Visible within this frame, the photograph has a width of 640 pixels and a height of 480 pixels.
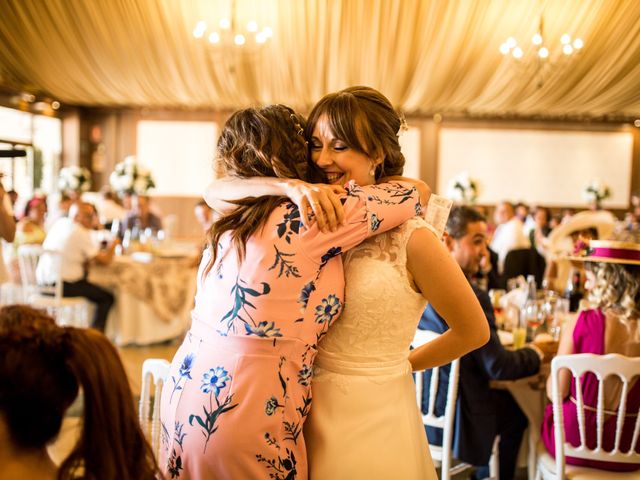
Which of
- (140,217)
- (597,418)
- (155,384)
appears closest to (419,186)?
(155,384)

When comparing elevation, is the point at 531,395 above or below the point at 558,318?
below

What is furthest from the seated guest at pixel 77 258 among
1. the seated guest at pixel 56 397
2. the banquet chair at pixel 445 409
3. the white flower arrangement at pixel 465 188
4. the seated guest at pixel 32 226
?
the white flower arrangement at pixel 465 188

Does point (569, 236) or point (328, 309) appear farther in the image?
point (569, 236)

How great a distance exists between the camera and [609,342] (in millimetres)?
2527

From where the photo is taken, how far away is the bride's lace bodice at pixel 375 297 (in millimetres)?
1556

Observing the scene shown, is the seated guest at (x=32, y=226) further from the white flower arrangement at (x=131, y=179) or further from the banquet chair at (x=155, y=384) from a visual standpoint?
the banquet chair at (x=155, y=384)

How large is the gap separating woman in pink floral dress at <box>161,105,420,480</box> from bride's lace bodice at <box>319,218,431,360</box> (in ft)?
0.20

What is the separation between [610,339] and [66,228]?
Answer: 4.91 meters

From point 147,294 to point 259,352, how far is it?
211 inches

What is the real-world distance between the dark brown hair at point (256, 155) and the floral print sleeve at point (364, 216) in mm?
124

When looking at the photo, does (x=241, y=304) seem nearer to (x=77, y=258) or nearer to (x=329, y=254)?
(x=329, y=254)

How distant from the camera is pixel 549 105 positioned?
13.6 meters

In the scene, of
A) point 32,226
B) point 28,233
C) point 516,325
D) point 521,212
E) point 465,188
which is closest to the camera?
point 516,325

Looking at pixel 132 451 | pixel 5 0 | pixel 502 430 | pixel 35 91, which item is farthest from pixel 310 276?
pixel 35 91
